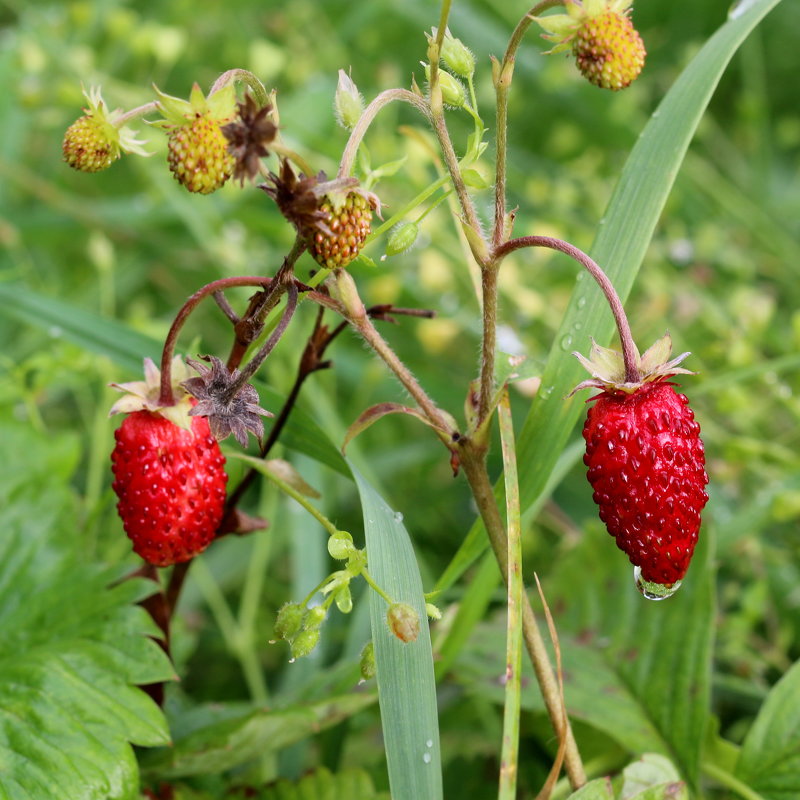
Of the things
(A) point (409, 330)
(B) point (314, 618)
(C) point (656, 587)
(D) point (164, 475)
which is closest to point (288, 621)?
(B) point (314, 618)

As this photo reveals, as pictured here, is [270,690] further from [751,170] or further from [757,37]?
[757,37]

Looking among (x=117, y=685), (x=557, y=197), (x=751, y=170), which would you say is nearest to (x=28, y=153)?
(x=557, y=197)

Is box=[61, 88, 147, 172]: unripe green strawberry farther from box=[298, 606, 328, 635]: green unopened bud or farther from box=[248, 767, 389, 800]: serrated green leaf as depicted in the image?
box=[248, 767, 389, 800]: serrated green leaf

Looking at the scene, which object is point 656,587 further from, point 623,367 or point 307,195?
point 307,195

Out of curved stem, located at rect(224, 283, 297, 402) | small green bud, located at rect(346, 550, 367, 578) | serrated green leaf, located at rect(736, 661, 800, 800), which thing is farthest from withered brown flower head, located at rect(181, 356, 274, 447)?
serrated green leaf, located at rect(736, 661, 800, 800)

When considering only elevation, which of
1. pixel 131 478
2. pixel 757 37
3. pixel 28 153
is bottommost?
pixel 131 478

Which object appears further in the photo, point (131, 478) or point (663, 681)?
point (663, 681)
